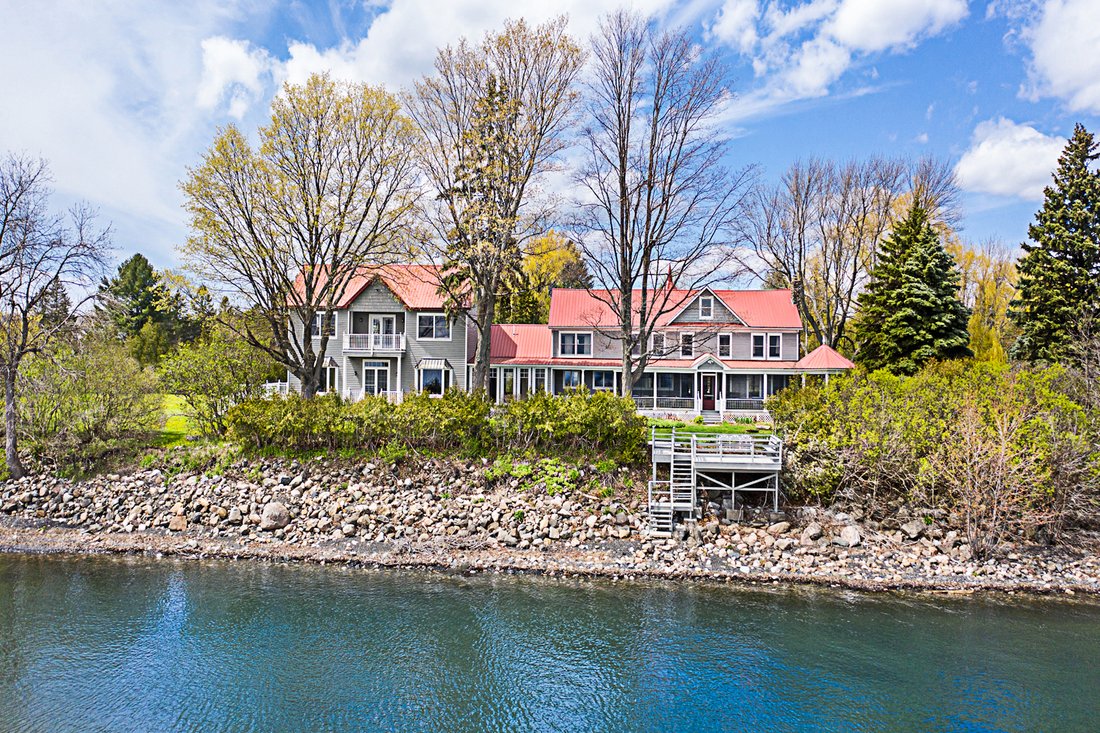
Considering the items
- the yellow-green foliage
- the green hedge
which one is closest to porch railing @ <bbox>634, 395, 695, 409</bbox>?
the green hedge

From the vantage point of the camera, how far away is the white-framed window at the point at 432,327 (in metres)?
29.5

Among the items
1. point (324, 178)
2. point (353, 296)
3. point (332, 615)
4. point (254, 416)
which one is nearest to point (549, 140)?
point (324, 178)

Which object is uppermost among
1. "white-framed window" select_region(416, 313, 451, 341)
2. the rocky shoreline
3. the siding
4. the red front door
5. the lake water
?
the siding

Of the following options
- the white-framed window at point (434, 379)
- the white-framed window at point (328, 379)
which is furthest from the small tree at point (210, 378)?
the white-framed window at point (434, 379)

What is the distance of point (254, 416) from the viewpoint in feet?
64.2

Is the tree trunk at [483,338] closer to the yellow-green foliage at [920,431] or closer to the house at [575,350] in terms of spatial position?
the house at [575,350]

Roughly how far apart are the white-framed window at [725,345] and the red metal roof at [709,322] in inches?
37.7

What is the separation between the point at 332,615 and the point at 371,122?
16.1 meters

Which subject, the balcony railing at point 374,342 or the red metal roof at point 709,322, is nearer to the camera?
the balcony railing at point 374,342

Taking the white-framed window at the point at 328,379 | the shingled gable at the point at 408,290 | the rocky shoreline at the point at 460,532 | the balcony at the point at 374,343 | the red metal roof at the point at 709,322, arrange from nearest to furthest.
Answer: the rocky shoreline at the point at 460,532
the shingled gable at the point at 408,290
the balcony at the point at 374,343
the white-framed window at the point at 328,379
the red metal roof at the point at 709,322

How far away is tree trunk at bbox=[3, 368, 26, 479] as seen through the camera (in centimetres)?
1839

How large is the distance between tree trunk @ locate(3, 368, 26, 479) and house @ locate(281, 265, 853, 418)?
441 inches

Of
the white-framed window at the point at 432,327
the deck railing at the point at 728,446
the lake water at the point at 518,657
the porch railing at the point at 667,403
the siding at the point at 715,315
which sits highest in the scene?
the siding at the point at 715,315

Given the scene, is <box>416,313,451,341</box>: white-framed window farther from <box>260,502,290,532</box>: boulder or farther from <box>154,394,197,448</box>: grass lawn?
<box>260,502,290,532</box>: boulder
